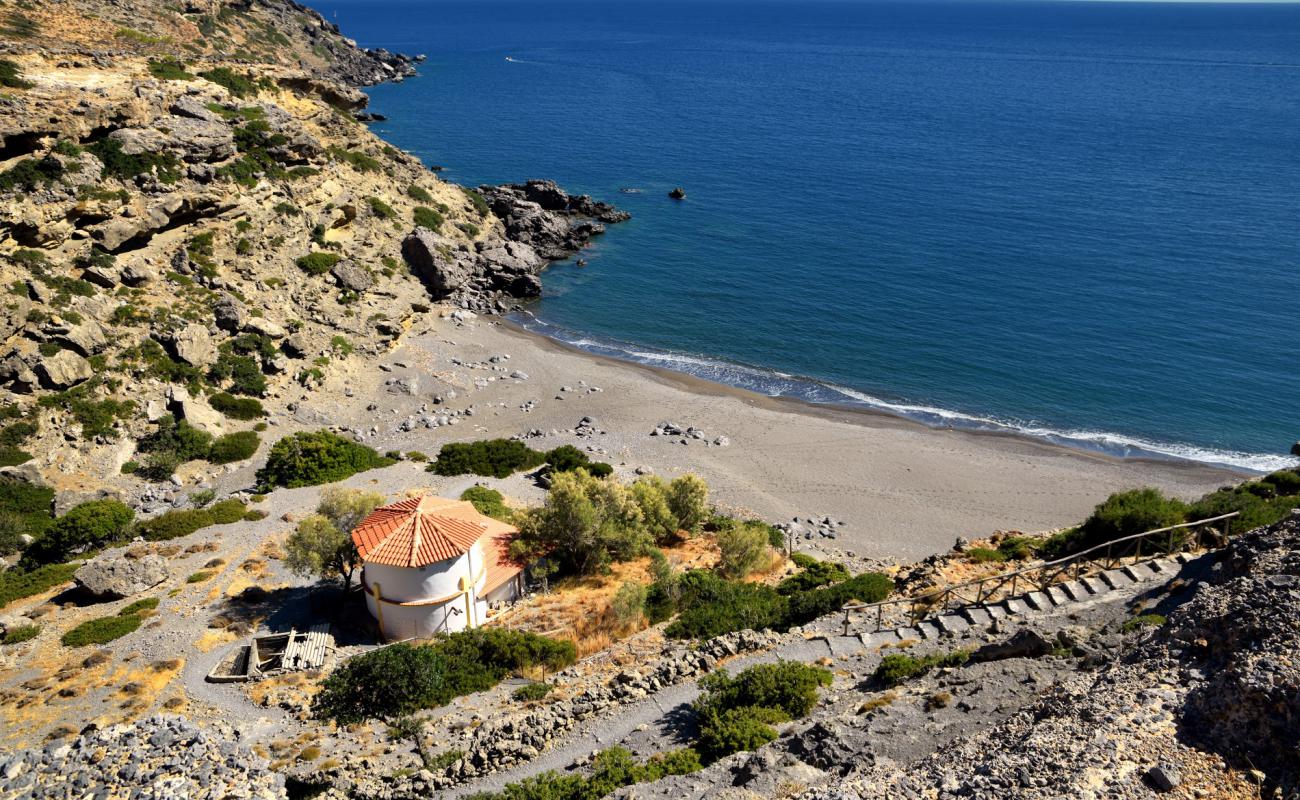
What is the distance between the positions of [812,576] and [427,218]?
4714cm

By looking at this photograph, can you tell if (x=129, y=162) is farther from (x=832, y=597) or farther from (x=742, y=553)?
(x=832, y=597)

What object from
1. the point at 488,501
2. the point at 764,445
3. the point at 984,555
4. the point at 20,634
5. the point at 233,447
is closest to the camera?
the point at 20,634

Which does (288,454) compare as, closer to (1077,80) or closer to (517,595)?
(517,595)

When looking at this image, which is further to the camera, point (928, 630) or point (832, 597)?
point (832, 597)

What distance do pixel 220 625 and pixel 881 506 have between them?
2934 centimetres

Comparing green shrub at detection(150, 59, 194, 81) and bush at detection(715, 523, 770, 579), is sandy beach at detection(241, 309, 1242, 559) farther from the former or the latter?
green shrub at detection(150, 59, 194, 81)

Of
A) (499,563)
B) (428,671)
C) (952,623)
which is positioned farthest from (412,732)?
(952,623)

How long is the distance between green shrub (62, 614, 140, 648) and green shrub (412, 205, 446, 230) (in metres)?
42.5

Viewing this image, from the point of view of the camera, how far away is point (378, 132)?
→ 113m

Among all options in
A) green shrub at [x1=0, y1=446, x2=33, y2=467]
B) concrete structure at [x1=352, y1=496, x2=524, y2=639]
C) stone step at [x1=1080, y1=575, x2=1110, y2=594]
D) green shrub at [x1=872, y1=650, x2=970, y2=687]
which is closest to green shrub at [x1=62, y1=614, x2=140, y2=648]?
concrete structure at [x1=352, y1=496, x2=524, y2=639]

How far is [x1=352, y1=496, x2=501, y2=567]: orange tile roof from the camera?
2736 centimetres

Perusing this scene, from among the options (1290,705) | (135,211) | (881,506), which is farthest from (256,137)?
(1290,705)

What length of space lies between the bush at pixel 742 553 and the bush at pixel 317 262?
35388 mm

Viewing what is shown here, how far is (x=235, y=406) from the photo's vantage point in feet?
143
